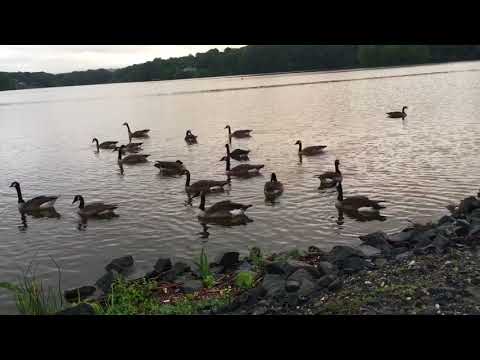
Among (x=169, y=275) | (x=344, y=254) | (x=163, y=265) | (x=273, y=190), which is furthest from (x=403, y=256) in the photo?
(x=273, y=190)

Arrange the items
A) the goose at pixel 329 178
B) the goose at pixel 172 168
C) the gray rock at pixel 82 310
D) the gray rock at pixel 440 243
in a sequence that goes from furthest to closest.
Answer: the goose at pixel 172 168, the goose at pixel 329 178, the gray rock at pixel 440 243, the gray rock at pixel 82 310

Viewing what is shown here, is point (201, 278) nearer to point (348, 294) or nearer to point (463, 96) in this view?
point (348, 294)

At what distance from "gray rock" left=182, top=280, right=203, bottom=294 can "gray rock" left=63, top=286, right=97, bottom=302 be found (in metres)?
2.46

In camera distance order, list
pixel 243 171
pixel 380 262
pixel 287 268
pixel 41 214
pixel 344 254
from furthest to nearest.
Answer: pixel 243 171 < pixel 41 214 < pixel 344 254 < pixel 380 262 < pixel 287 268

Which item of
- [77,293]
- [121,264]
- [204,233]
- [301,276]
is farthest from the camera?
[204,233]

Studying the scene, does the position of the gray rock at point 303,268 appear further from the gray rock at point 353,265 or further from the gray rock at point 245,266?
the gray rock at point 245,266

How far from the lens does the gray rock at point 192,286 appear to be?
9672 mm

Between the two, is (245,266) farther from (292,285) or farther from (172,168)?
(172,168)

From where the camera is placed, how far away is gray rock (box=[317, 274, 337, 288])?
8456mm

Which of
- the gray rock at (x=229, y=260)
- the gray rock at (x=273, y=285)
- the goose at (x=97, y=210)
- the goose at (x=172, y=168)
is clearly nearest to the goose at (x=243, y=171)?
the goose at (x=172, y=168)

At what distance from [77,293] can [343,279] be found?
19.6ft

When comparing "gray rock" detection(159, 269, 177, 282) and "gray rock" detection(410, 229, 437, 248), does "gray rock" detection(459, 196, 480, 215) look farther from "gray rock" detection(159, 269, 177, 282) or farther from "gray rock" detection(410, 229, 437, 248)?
"gray rock" detection(159, 269, 177, 282)

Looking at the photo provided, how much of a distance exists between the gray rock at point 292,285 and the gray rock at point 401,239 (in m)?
4.10

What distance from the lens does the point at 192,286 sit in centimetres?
978
